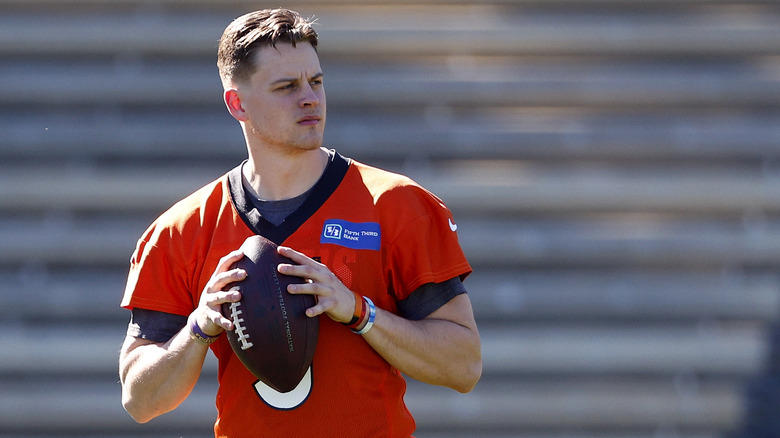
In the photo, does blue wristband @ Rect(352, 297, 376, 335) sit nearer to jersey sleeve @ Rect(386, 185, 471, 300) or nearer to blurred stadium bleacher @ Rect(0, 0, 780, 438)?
jersey sleeve @ Rect(386, 185, 471, 300)

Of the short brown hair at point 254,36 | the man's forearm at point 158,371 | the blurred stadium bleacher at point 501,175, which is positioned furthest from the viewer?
the blurred stadium bleacher at point 501,175

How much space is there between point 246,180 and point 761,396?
8.33ft

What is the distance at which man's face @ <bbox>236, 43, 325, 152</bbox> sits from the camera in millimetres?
1957

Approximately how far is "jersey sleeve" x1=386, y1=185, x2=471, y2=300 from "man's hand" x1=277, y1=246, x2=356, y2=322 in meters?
0.18

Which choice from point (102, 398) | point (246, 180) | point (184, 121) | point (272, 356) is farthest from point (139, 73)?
point (272, 356)

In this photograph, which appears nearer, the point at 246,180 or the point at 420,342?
the point at 420,342

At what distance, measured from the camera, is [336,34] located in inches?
161

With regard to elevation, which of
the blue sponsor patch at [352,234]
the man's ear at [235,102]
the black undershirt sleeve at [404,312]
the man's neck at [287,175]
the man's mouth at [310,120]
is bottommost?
the black undershirt sleeve at [404,312]

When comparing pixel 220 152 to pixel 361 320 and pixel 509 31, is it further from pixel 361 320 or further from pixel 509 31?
pixel 361 320

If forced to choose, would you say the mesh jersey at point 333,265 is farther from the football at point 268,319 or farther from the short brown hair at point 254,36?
the short brown hair at point 254,36

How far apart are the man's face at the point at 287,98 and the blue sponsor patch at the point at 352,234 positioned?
0.17m

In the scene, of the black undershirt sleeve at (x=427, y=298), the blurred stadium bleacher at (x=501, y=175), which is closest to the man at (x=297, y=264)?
the black undershirt sleeve at (x=427, y=298)

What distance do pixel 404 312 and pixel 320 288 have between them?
0.27 m

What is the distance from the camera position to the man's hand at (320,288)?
1.75m
